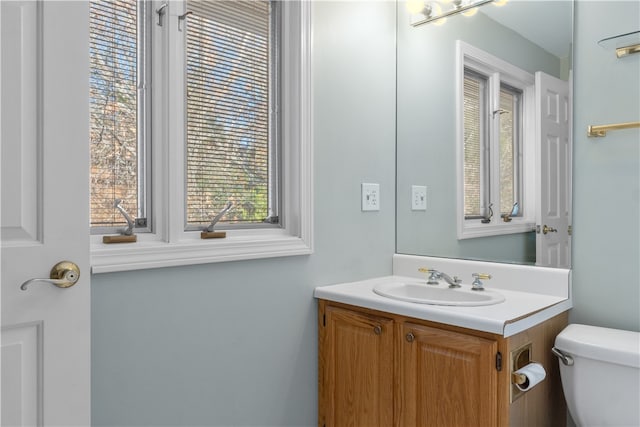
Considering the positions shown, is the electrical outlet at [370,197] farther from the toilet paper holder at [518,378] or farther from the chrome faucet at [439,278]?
the toilet paper holder at [518,378]

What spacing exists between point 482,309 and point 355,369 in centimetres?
51

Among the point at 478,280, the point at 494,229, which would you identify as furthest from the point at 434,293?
the point at 494,229

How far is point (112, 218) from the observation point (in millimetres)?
1332

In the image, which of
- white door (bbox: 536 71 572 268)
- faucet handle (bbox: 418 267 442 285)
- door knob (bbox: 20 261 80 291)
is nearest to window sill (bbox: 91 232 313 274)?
door knob (bbox: 20 261 80 291)

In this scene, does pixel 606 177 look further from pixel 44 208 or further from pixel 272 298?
pixel 44 208

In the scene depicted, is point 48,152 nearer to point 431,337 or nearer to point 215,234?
point 215,234

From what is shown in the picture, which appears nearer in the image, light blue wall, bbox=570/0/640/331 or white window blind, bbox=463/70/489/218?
light blue wall, bbox=570/0/640/331

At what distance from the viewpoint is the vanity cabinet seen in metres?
1.30

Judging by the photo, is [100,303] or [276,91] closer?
[100,303]

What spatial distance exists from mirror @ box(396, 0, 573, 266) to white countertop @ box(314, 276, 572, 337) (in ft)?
0.80

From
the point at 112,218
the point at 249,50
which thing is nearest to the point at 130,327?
the point at 112,218

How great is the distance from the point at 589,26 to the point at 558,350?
1.10m

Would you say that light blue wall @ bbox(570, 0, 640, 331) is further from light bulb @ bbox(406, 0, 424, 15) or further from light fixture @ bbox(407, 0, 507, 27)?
light bulb @ bbox(406, 0, 424, 15)

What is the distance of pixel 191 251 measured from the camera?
54.7 inches
